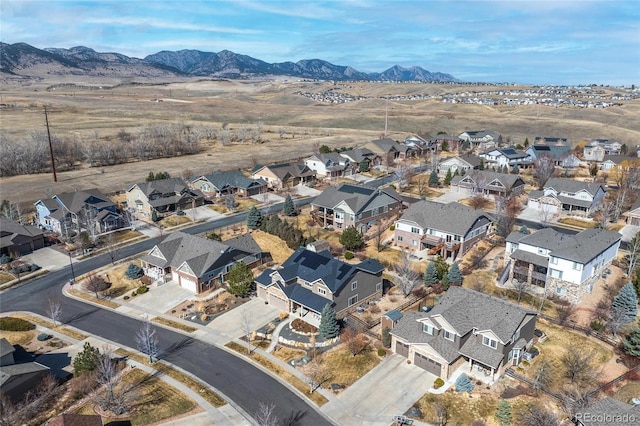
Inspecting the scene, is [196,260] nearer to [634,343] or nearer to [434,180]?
[634,343]

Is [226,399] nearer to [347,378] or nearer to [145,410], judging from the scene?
[145,410]

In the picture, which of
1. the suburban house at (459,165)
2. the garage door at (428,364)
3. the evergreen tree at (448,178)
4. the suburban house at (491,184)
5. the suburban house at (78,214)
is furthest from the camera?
the suburban house at (459,165)

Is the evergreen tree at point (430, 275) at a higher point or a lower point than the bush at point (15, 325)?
higher

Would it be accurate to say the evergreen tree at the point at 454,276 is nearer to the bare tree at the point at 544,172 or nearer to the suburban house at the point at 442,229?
the suburban house at the point at 442,229

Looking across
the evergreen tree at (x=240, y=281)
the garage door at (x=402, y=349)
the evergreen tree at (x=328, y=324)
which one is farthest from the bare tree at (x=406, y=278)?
the evergreen tree at (x=240, y=281)

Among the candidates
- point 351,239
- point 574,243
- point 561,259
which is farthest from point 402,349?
point 574,243

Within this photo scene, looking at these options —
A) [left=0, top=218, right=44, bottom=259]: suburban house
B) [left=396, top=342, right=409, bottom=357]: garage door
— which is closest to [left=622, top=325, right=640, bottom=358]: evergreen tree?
[left=396, top=342, right=409, bottom=357]: garage door
